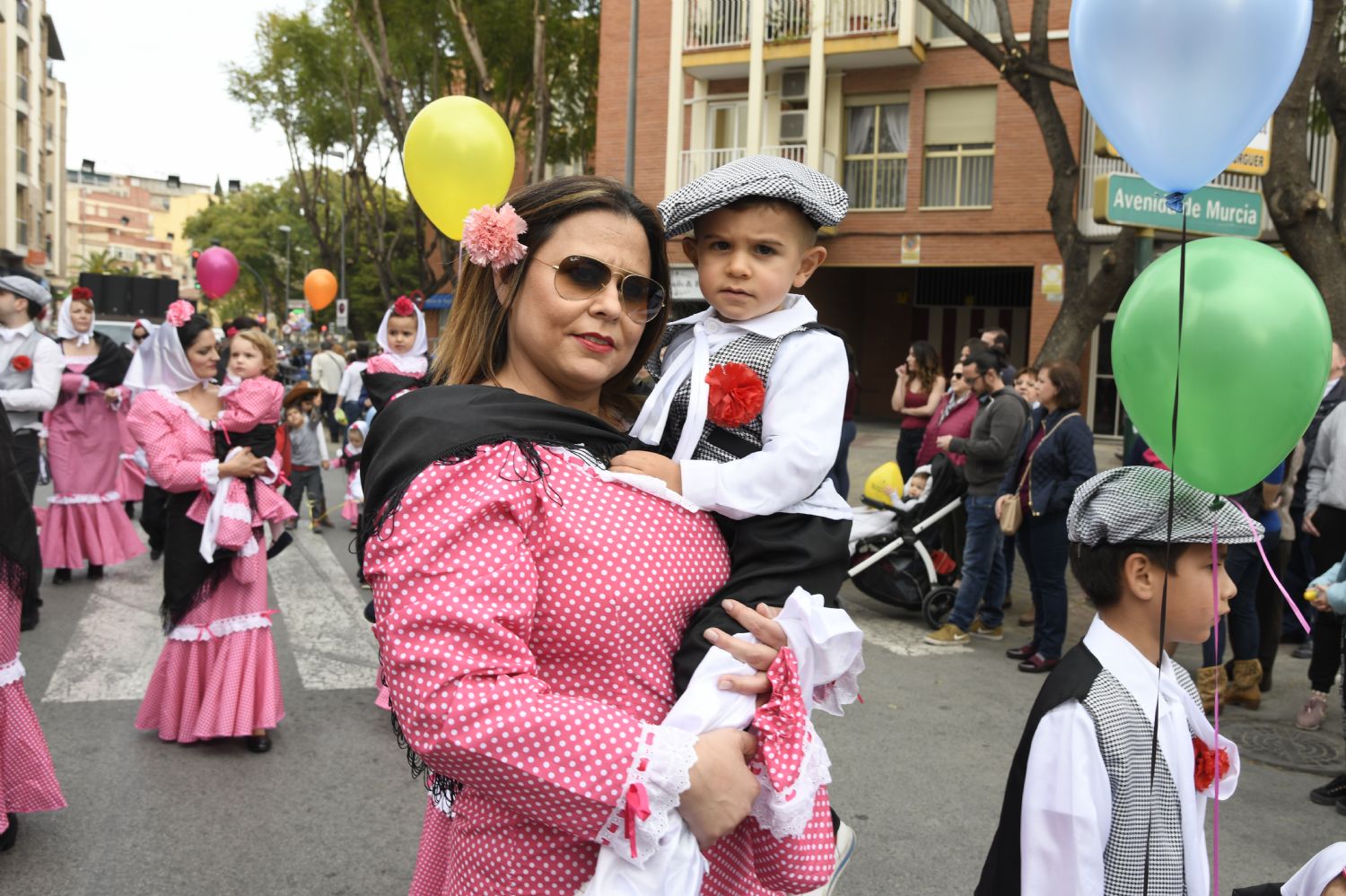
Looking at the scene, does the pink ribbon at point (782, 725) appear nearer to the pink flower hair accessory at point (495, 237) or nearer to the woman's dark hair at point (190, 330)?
the pink flower hair accessory at point (495, 237)

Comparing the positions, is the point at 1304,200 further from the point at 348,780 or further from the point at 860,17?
the point at 860,17

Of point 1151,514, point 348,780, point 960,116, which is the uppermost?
point 960,116

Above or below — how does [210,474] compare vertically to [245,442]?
below

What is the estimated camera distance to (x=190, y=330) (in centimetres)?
559

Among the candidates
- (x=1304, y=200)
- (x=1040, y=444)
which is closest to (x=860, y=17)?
(x=1304, y=200)

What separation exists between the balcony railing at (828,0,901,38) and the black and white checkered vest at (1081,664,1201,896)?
20942 mm

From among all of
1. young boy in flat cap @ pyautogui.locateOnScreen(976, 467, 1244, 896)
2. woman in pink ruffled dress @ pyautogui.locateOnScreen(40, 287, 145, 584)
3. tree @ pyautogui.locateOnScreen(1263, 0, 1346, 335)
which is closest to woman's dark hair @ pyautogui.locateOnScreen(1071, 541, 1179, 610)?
young boy in flat cap @ pyautogui.locateOnScreen(976, 467, 1244, 896)

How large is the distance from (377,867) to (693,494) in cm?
283

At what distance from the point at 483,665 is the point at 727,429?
0.84 meters

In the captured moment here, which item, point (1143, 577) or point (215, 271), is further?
point (215, 271)

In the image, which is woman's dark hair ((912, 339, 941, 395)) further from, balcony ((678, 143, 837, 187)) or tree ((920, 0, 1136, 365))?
balcony ((678, 143, 837, 187))

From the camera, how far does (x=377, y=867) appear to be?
4074 mm

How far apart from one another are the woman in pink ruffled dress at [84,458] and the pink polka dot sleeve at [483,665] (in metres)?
8.36

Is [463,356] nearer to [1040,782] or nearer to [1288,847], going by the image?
[1040,782]
